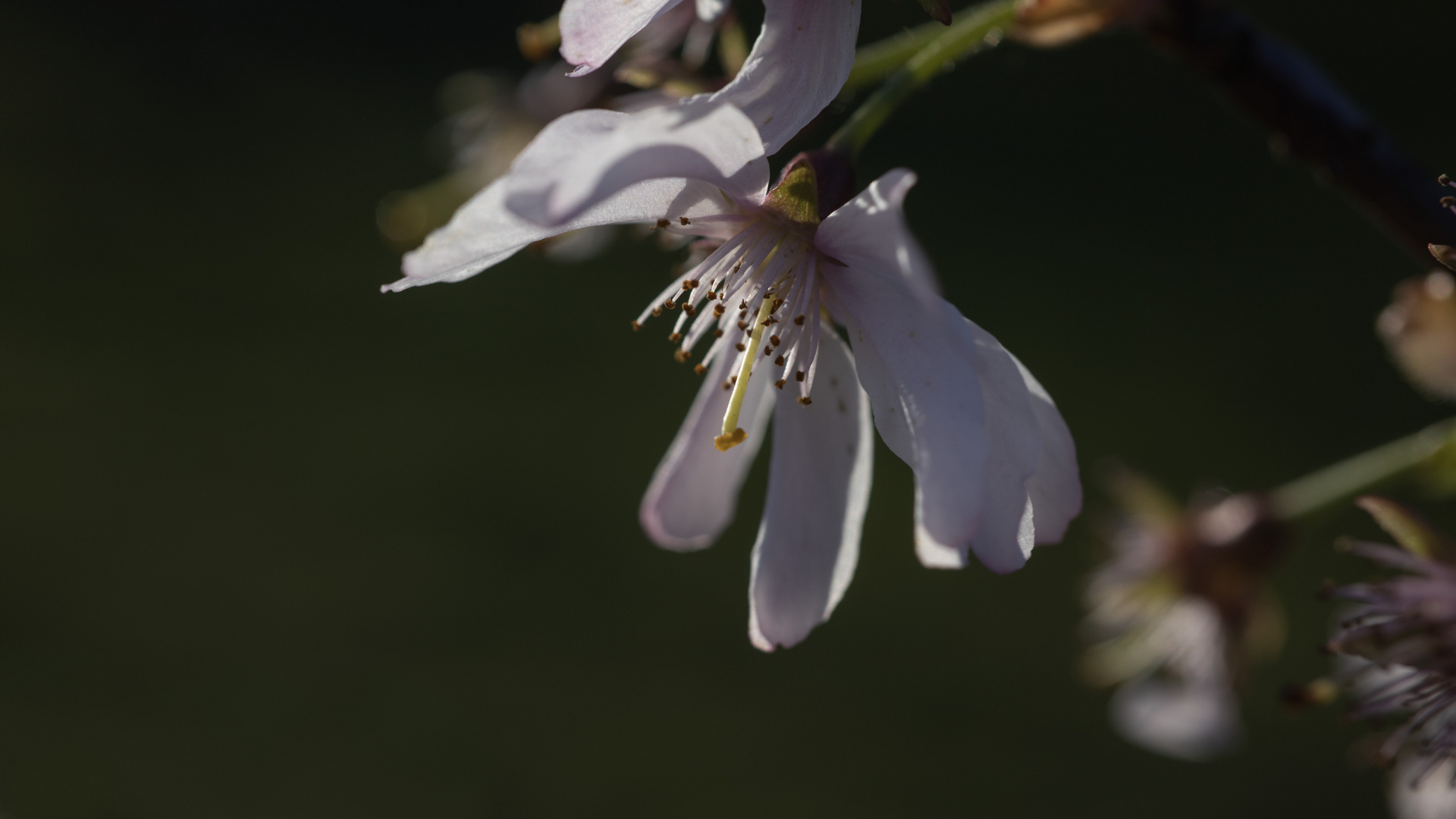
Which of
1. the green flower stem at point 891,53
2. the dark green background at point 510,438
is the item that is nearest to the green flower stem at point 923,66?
the green flower stem at point 891,53

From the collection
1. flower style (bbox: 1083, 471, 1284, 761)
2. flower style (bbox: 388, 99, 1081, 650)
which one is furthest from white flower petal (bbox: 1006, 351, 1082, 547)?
flower style (bbox: 1083, 471, 1284, 761)

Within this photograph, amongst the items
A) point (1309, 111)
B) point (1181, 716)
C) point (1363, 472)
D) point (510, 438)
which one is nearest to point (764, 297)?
point (1309, 111)

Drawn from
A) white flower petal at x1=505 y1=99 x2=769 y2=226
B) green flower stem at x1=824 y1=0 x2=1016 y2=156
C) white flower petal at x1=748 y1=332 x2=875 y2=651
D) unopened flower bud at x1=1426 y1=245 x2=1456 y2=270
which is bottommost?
white flower petal at x1=748 y1=332 x2=875 y2=651

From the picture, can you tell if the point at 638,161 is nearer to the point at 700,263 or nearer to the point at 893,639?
the point at 700,263

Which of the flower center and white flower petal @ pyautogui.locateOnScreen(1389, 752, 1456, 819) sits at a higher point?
the flower center

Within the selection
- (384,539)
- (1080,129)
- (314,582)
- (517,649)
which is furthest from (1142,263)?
(314,582)

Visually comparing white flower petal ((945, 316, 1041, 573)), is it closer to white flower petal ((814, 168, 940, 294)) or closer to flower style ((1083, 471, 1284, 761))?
white flower petal ((814, 168, 940, 294))
